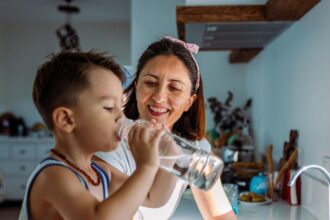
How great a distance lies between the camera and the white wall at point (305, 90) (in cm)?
135

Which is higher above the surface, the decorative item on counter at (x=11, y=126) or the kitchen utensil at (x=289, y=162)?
the kitchen utensil at (x=289, y=162)

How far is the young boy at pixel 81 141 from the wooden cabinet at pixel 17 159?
12.3 ft

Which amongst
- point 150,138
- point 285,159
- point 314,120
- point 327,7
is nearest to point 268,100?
point 285,159

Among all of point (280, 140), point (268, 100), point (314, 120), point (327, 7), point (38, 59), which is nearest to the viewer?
point (327, 7)

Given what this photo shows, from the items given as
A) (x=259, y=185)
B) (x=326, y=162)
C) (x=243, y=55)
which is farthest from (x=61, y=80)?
(x=243, y=55)

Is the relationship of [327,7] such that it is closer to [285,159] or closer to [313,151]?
[313,151]

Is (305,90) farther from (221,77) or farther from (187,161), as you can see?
(221,77)

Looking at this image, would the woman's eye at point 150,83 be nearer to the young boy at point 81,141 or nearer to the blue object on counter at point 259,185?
the young boy at point 81,141

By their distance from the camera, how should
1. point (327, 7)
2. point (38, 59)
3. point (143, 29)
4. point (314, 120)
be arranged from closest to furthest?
point (327, 7) → point (314, 120) → point (143, 29) → point (38, 59)

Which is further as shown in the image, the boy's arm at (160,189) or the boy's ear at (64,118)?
the boy's arm at (160,189)

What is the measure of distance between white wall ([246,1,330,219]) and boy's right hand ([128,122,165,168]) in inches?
38.4

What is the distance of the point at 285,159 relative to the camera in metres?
1.81

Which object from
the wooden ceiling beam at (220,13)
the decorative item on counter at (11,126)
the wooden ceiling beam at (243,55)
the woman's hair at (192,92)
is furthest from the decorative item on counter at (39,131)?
the woman's hair at (192,92)

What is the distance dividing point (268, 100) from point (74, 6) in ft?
7.15
